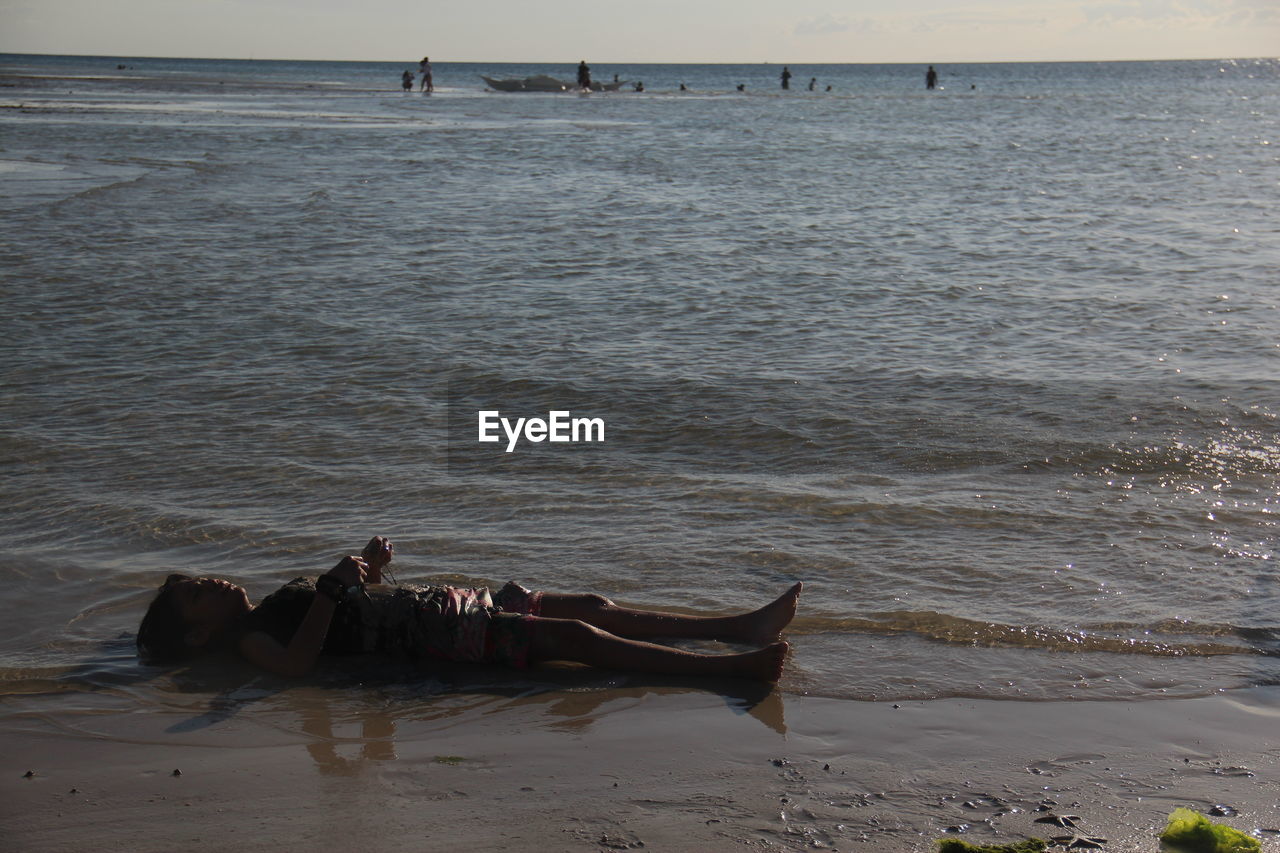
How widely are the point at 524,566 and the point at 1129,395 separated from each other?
205 inches

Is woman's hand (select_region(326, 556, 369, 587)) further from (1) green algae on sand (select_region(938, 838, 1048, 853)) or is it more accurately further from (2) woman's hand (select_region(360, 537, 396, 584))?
(1) green algae on sand (select_region(938, 838, 1048, 853))

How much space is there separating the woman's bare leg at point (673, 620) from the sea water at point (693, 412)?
18 cm

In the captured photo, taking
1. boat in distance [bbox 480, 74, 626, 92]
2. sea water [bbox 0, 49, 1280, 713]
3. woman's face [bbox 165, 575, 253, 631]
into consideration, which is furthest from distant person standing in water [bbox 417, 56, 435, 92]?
woman's face [bbox 165, 575, 253, 631]

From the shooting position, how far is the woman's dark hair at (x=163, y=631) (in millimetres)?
4816

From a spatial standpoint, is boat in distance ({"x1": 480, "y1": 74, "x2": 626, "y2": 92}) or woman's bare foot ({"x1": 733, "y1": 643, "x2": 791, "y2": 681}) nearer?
woman's bare foot ({"x1": 733, "y1": 643, "x2": 791, "y2": 681})

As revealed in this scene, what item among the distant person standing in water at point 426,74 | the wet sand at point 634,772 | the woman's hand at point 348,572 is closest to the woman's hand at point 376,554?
the woman's hand at point 348,572

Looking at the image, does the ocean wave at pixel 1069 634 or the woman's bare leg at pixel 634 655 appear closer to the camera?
the woman's bare leg at pixel 634 655

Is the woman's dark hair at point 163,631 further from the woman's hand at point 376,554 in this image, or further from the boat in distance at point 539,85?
the boat in distance at point 539,85

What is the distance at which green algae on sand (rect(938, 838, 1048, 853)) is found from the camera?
328 cm

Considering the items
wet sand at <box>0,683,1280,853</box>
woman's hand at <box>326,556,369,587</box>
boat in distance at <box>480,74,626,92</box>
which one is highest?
boat in distance at <box>480,74,626,92</box>

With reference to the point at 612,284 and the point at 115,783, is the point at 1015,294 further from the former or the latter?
the point at 115,783

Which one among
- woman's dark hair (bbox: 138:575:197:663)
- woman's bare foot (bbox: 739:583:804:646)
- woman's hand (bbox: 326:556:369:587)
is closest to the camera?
woman's hand (bbox: 326:556:369:587)

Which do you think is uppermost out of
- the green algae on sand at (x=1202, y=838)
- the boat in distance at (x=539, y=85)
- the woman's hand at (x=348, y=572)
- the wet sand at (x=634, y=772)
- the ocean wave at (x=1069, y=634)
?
the boat in distance at (x=539, y=85)

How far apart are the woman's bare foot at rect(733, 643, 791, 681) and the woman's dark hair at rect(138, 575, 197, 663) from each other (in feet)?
7.65
